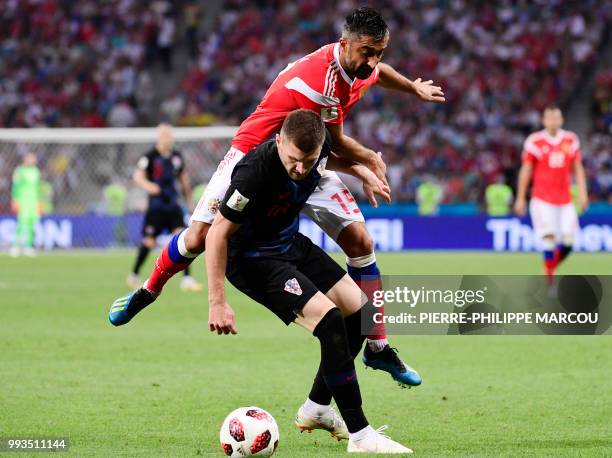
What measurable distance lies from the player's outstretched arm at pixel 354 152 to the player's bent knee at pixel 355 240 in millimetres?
375

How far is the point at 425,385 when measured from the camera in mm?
8469

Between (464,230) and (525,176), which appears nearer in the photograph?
(525,176)

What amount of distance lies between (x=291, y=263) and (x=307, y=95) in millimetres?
1245

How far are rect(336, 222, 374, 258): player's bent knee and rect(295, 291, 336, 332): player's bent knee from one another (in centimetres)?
130

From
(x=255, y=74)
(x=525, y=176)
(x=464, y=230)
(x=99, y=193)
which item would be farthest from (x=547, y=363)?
(x=255, y=74)

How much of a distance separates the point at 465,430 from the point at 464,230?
17746mm

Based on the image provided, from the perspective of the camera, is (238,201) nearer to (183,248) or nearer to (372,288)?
(183,248)

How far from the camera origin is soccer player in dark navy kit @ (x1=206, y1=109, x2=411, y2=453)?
568 cm

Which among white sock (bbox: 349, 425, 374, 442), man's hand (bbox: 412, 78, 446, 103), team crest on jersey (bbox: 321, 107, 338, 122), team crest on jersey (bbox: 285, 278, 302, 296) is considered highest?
man's hand (bbox: 412, 78, 446, 103)

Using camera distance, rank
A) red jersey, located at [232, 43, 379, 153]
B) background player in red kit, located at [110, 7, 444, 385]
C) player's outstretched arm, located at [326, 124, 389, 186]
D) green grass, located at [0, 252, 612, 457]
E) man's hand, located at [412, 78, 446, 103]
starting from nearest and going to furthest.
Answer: green grass, located at [0, 252, 612, 457] < background player in red kit, located at [110, 7, 444, 385] < red jersey, located at [232, 43, 379, 153] < player's outstretched arm, located at [326, 124, 389, 186] < man's hand, located at [412, 78, 446, 103]

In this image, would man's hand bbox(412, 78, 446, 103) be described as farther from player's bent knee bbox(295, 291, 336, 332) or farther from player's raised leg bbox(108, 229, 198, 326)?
player's bent knee bbox(295, 291, 336, 332)

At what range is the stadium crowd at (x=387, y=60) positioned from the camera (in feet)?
90.6

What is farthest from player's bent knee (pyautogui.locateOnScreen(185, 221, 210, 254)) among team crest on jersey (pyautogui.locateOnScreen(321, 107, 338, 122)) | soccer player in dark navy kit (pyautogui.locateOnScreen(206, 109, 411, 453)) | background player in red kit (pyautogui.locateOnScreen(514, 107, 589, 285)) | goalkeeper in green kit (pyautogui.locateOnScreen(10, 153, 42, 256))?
goalkeeper in green kit (pyautogui.locateOnScreen(10, 153, 42, 256))

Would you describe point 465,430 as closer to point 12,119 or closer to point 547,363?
point 547,363
